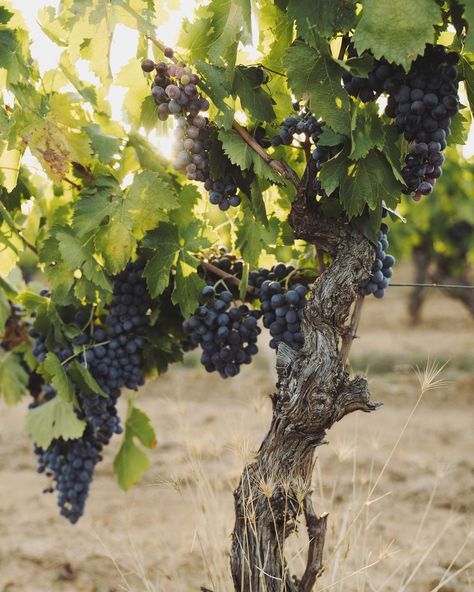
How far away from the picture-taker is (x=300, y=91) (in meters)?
1.73

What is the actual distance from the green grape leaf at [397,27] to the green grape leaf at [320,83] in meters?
0.16

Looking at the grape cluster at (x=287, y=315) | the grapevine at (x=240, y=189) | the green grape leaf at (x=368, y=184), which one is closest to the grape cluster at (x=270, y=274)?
the grapevine at (x=240, y=189)

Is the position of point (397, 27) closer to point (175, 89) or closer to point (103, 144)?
point (175, 89)

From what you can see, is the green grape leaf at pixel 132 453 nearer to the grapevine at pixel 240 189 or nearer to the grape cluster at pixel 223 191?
the grapevine at pixel 240 189

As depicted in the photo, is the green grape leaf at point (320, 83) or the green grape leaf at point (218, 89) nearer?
the green grape leaf at point (320, 83)

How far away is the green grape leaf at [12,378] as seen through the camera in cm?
310

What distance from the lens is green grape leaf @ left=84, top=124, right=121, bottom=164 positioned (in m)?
2.19

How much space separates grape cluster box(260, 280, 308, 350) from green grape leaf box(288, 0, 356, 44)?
76cm

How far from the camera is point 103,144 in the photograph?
2.21 meters

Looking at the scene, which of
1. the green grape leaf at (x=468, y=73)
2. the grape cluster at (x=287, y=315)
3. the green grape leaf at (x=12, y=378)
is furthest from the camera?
the green grape leaf at (x=12, y=378)

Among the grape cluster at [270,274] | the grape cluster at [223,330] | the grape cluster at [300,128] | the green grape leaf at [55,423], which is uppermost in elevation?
the grape cluster at [300,128]

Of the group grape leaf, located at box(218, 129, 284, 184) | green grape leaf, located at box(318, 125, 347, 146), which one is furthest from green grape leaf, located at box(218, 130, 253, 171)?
green grape leaf, located at box(318, 125, 347, 146)

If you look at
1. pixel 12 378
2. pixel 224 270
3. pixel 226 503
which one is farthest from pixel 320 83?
pixel 226 503

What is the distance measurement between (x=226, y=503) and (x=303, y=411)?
2.73 m
